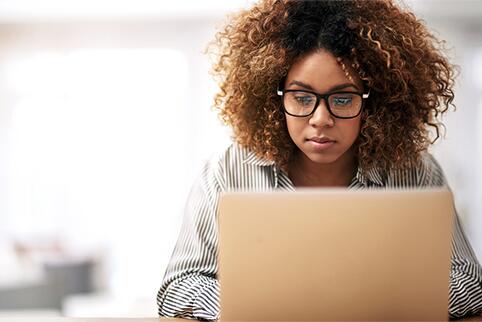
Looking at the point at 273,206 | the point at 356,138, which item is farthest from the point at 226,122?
the point at 273,206

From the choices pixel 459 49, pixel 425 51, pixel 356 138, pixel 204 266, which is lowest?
pixel 204 266

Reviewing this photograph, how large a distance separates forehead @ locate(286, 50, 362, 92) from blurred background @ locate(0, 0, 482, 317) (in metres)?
3.56

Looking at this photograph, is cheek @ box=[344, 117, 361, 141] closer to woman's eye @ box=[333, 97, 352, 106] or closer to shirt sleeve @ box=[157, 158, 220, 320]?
woman's eye @ box=[333, 97, 352, 106]

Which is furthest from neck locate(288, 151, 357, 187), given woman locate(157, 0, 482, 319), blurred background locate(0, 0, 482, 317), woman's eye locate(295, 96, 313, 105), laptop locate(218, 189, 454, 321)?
blurred background locate(0, 0, 482, 317)

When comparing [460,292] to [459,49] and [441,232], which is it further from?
[459,49]

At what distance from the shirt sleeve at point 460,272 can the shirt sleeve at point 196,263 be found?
0.50 meters

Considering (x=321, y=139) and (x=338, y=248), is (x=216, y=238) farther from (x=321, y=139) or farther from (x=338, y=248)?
(x=338, y=248)

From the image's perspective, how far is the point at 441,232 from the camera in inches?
46.0

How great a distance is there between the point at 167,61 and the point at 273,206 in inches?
166

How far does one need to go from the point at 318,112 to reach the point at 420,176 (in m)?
→ 0.39

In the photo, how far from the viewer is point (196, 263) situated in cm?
162

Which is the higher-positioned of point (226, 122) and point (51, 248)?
point (226, 122)

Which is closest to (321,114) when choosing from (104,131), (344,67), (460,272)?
(344,67)

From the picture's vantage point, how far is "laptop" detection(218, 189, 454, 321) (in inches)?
45.9
